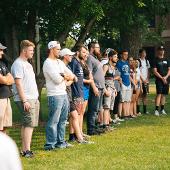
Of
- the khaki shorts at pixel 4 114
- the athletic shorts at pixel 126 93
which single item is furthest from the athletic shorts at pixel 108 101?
the khaki shorts at pixel 4 114

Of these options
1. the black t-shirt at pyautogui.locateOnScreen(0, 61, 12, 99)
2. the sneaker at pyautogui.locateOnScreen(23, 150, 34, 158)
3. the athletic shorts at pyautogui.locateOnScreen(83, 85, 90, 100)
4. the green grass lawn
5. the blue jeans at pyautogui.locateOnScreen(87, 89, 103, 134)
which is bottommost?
the green grass lawn

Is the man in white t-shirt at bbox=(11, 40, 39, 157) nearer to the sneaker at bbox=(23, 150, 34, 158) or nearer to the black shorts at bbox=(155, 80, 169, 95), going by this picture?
the sneaker at bbox=(23, 150, 34, 158)

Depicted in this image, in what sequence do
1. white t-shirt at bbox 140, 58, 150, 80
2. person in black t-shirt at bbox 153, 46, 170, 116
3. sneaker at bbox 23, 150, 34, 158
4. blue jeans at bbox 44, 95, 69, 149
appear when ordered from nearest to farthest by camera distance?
sneaker at bbox 23, 150, 34, 158 → blue jeans at bbox 44, 95, 69, 149 → person in black t-shirt at bbox 153, 46, 170, 116 → white t-shirt at bbox 140, 58, 150, 80

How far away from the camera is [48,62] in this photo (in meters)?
7.39

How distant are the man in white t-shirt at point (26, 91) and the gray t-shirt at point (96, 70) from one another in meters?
2.43

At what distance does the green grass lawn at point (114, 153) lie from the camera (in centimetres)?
626

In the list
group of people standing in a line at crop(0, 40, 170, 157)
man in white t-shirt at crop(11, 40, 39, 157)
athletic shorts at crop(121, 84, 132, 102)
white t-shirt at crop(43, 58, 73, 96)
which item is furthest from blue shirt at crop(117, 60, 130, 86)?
man in white t-shirt at crop(11, 40, 39, 157)

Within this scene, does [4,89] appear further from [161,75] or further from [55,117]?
[161,75]

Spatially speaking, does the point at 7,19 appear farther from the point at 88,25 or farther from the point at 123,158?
the point at 123,158

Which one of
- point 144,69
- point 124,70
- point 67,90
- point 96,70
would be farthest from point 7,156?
point 144,69

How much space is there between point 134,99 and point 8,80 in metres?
7.39

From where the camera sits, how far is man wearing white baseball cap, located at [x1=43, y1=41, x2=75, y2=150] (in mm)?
7395

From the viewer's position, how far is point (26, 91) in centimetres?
686

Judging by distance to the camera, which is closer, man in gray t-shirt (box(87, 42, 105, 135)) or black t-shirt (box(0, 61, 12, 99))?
black t-shirt (box(0, 61, 12, 99))
